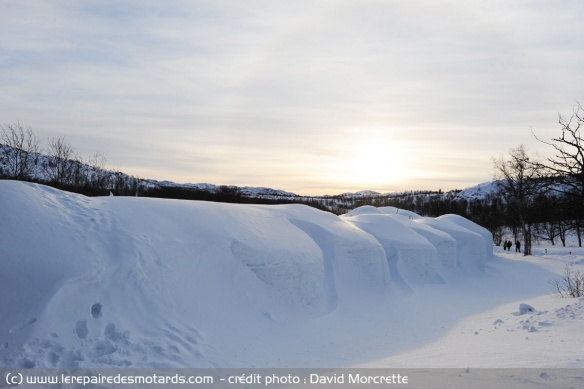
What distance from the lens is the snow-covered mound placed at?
7156 mm

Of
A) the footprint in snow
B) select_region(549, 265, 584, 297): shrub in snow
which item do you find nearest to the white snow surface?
the footprint in snow

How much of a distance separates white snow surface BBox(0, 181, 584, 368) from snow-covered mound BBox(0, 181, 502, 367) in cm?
3

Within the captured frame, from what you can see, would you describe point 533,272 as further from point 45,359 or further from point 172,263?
point 45,359

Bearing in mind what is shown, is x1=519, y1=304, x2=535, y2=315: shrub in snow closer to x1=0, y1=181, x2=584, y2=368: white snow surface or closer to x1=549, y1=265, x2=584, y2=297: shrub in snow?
x1=0, y1=181, x2=584, y2=368: white snow surface

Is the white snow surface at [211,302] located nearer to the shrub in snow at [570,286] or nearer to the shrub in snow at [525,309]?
the shrub in snow at [525,309]

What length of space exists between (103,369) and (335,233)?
31.8 ft

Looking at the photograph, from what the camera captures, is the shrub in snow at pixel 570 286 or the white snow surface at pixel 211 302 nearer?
the white snow surface at pixel 211 302

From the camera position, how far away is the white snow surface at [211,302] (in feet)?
23.6

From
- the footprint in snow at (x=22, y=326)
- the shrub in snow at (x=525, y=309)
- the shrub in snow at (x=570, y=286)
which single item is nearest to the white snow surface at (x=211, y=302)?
the footprint in snow at (x=22, y=326)

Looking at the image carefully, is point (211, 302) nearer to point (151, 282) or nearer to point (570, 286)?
point (151, 282)

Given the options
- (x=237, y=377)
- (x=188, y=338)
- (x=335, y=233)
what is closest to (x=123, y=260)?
(x=188, y=338)

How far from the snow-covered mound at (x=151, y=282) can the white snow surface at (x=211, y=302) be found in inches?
1.1

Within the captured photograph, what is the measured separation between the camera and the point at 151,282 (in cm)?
878

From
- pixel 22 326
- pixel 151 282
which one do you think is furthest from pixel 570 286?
pixel 22 326
